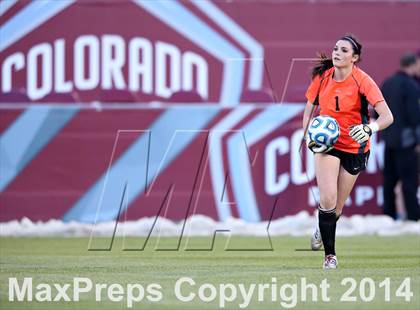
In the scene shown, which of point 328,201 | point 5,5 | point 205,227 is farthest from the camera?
point 5,5

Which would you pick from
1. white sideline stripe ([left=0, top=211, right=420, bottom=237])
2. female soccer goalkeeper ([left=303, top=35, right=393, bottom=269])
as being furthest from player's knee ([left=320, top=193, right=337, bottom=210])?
white sideline stripe ([left=0, top=211, right=420, bottom=237])

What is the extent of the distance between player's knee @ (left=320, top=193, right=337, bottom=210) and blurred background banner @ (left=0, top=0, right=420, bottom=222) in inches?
204

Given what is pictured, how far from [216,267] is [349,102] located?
197 cm

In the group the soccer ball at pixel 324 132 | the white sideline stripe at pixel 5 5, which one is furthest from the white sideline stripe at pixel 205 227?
the soccer ball at pixel 324 132

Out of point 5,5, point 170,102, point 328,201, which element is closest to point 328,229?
point 328,201

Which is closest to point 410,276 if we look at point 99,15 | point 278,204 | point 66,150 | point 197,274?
point 197,274

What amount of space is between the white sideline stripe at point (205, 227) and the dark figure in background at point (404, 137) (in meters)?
0.43

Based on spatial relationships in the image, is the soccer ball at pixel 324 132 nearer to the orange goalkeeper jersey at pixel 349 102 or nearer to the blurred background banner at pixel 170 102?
the orange goalkeeper jersey at pixel 349 102

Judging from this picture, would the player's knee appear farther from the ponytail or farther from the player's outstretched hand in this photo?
the ponytail

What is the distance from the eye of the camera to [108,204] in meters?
16.0

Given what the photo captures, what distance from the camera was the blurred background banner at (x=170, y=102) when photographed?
16156 mm

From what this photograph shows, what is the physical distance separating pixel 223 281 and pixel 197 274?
66 centimetres

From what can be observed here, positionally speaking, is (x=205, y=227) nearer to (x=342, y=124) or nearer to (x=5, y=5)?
(x=5, y=5)

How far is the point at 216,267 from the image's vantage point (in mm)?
11461
